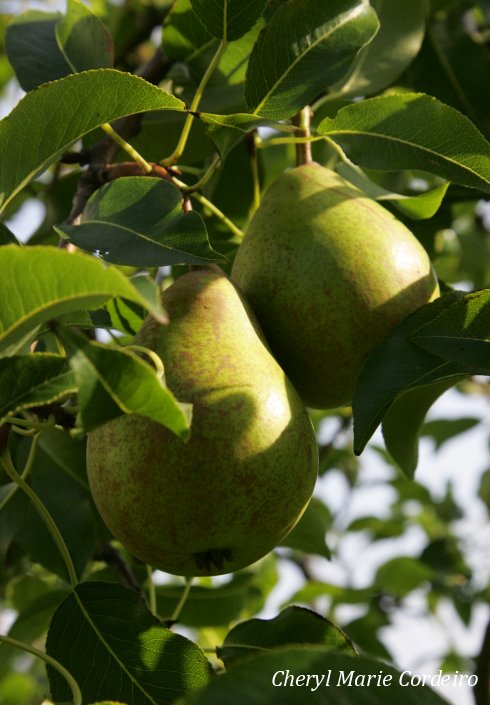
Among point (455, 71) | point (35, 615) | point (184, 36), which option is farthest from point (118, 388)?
point (455, 71)

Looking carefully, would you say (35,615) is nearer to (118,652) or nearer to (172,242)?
(118,652)

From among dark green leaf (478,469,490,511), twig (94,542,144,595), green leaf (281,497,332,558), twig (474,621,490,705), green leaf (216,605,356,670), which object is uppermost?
green leaf (216,605,356,670)

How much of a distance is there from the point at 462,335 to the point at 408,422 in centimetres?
27

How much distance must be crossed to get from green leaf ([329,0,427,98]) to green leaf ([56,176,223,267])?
0.81 metres

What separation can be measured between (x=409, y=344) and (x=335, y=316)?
0.11 meters

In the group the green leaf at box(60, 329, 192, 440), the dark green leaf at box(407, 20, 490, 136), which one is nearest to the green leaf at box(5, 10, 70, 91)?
the green leaf at box(60, 329, 192, 440)

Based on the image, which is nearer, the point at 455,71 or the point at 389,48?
the point at 389,48

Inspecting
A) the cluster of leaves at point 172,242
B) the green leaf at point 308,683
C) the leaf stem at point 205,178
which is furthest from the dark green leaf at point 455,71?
the green leaf at point 308,683

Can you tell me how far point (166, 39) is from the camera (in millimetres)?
1767

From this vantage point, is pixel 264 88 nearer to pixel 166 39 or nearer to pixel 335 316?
pixel 335 316

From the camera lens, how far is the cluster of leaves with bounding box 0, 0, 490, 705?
913 mm

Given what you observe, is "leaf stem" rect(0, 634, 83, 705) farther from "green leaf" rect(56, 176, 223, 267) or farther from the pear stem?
the pear stem

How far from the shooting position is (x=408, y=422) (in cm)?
147

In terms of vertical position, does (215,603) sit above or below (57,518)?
below
